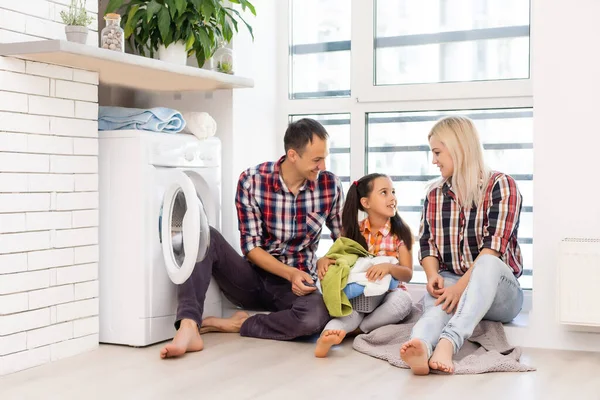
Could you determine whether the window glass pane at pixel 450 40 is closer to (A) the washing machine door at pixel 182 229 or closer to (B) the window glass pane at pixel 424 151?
(B) the window glass pane at pixel 424 151

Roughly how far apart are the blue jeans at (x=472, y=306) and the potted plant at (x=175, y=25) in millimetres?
1351

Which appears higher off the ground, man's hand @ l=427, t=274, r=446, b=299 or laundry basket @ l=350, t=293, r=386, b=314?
man's hand @ l=427, t=274, r=446, b=299

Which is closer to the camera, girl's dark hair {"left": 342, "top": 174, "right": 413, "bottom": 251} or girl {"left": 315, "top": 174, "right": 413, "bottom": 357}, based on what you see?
girl {"left": 315, "top": 174, "right": 413, "bottom": 357}

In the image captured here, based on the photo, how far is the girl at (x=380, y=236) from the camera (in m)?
2.92

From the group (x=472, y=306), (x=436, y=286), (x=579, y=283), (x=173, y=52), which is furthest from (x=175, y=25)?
(x=579, y=283)

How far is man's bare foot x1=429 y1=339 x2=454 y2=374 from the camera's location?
239 centimetres

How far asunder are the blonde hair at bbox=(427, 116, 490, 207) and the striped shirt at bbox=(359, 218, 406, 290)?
1.12ft

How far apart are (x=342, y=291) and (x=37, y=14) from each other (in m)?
1.35

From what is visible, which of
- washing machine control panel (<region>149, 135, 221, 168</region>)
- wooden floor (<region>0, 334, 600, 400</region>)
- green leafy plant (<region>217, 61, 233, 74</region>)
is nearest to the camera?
wooden floor (<region>0, 334, 600, 400</region>)

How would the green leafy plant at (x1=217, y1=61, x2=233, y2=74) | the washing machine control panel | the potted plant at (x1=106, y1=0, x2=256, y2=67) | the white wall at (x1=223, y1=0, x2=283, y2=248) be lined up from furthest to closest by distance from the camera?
the white wall at (x1=223, y1=0, x2=283, y2=248) < the green leafy plant at (x1=217, y1=61, x2=233, y2=74) < the potted plant at (x1=106, y1=0, x2=256, y2=67) < the washing machine control panel

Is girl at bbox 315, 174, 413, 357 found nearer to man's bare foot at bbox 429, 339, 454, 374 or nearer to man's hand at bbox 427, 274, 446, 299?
man's hand at bbox 427, 274, 446, 299

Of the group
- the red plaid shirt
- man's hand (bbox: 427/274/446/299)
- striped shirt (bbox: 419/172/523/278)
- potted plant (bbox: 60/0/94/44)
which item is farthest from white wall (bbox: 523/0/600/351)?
potted plant (bbox: 60/0/94/44)

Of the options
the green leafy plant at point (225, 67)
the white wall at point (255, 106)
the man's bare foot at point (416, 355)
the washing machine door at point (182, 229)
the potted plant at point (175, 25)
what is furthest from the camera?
the white wall at point (255, 106)

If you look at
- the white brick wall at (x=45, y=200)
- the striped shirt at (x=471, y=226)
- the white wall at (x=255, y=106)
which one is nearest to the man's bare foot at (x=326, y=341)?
the striped shirt at (x=471, y=226)
